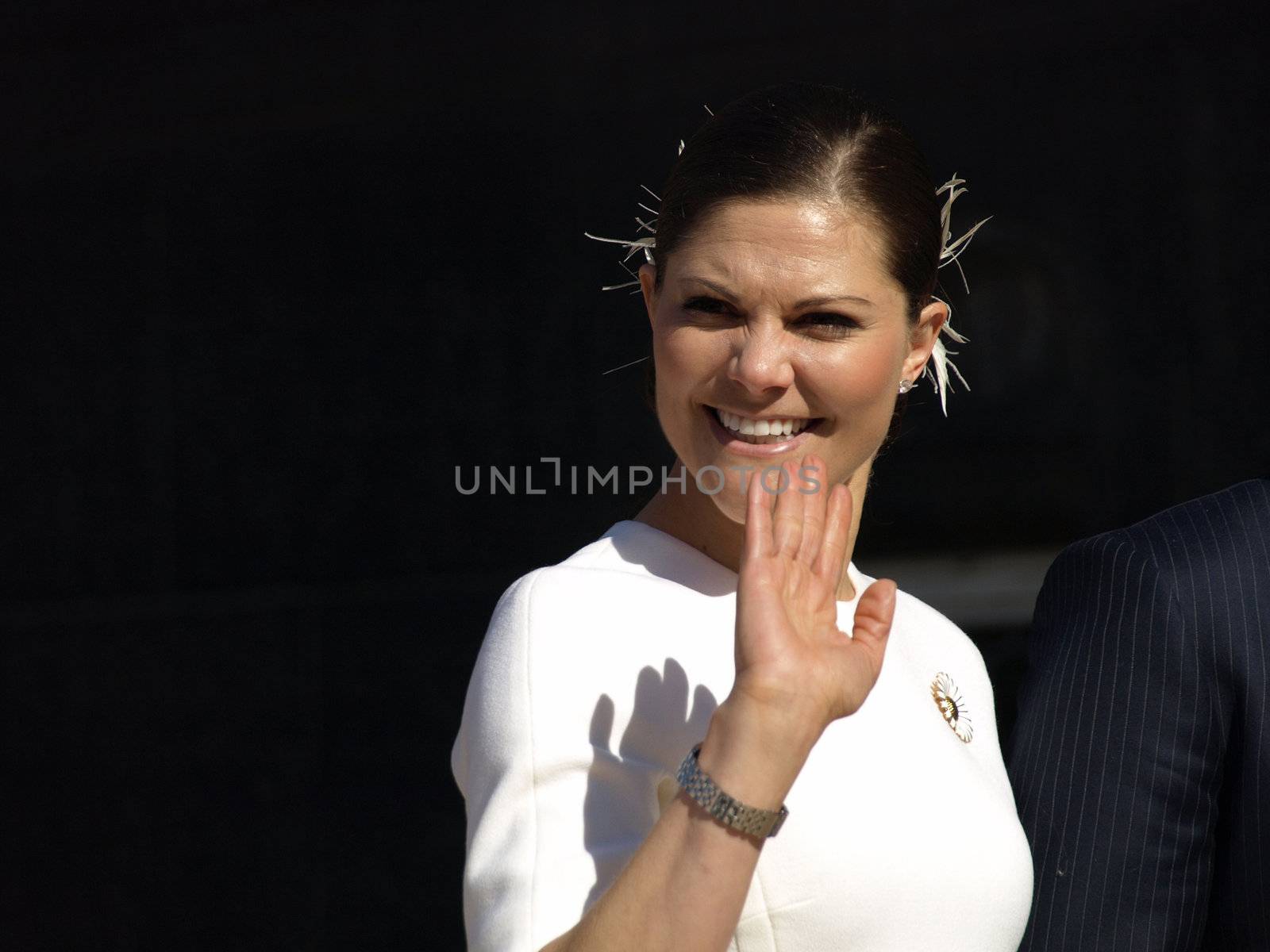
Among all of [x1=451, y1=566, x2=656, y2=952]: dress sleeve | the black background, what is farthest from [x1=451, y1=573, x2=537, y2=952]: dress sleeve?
the black background

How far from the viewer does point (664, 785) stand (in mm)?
1041

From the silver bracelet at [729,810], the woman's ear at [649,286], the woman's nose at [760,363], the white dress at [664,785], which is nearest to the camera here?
the silver bracelet at [729,810]

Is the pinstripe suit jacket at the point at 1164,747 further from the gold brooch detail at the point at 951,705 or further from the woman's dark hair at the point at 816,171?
the woman's dark hair at the point at 816,171

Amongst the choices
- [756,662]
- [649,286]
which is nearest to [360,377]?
[649,286]

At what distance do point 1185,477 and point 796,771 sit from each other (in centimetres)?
184

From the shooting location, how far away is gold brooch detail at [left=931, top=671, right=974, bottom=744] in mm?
1271

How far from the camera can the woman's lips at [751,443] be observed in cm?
116

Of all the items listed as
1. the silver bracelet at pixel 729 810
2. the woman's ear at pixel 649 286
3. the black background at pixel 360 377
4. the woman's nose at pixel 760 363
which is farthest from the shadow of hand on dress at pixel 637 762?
the black background at pixel 360 377

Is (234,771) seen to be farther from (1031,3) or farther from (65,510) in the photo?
(1031,3)

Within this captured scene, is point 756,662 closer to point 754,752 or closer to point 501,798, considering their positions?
point 754,752

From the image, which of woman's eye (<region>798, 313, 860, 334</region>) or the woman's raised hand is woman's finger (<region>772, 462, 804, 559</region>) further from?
woman's eye (<region>798, 313, 860, 334</region>)

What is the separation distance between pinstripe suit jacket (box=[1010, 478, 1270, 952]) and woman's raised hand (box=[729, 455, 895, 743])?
306 mm

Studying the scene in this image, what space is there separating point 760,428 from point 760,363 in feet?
0.21

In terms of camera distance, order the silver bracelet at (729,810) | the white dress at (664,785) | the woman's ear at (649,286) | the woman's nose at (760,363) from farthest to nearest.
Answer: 1. the woman's ear at (649,286)
2. the woman's nose at (760,363)
3. the white dress at (664,785)
4. the silver bracelet at (729,810)
